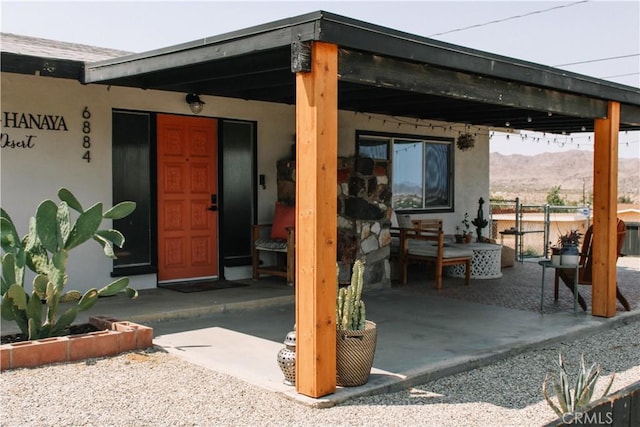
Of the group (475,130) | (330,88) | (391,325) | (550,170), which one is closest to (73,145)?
(391,325)

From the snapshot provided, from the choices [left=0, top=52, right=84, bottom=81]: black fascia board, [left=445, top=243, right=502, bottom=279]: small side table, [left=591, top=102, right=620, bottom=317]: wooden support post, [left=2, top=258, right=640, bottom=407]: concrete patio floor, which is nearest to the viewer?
[left=2, top=258, right=640, bottom=407]: concrete patio floor

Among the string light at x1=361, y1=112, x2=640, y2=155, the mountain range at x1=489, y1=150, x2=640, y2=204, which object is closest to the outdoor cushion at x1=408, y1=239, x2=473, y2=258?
the string light at x1=361, y1=112, x2=640, y2=155

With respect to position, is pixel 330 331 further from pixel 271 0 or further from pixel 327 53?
pixel 271 0

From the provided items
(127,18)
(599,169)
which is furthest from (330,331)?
(127,18)

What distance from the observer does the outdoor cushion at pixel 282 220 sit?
340 inches

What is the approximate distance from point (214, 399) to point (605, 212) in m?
4.96

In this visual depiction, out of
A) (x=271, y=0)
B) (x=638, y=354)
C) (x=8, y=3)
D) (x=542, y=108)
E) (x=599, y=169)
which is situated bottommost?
(x=638, y=354)

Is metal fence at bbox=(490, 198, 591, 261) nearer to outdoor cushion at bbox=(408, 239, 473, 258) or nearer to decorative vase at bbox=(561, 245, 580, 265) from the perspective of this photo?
outdoor cushion at bbox=(408, 239, 473, 258)

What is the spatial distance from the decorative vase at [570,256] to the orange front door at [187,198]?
4280 mm

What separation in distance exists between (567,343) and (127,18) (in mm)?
10518

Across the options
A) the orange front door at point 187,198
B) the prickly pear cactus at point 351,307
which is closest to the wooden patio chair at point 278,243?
the orange front door at point 187,198

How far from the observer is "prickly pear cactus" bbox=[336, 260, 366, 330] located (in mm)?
4715

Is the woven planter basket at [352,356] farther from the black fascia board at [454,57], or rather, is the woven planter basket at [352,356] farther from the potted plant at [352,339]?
the black fascia board at [454,57]

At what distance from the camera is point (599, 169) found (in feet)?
24.0
